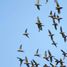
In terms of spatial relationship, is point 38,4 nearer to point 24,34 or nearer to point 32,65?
point 24,34

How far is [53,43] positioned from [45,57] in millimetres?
2468

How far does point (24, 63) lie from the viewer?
59.8m

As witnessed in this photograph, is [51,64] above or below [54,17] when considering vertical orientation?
below

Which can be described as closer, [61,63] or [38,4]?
[38,4]

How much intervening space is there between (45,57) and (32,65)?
91.6 inches

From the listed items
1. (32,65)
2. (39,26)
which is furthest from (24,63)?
(39,26)

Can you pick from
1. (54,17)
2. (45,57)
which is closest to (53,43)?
(45,57)

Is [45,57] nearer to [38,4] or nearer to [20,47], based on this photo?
[20,47]

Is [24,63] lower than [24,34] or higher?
lower

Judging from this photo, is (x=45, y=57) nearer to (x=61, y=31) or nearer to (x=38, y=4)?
(x=61, y=31)

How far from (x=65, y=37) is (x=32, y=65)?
21.1ft

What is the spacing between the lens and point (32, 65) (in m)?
61.5

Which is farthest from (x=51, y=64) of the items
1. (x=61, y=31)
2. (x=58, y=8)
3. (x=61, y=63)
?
(x=58, y=8)

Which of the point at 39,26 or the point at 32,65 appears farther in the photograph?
the point at 32,65
